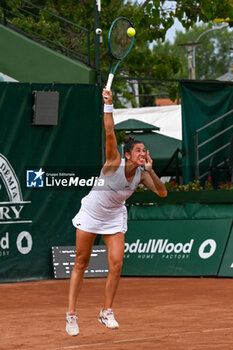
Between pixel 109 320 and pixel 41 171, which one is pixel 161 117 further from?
pixel 109 320

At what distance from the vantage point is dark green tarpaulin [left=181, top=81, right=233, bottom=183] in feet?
45.1

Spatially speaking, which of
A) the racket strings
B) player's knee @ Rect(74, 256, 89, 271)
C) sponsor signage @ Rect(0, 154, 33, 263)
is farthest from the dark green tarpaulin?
player's knee @ Rect(74, 256, 89, 271)

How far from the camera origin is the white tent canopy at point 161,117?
22.6m

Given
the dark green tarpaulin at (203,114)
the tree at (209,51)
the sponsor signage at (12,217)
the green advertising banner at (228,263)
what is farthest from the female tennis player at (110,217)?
the tree at (209,51)

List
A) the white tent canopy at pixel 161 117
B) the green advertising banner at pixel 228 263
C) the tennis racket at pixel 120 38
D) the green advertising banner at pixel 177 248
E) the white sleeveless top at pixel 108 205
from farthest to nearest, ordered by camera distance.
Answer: the white tent canopy at pixel 161 117
the green advertising banner at pixel 177 248
the green advertising banner at pixel 228 263
the tennis racket at pixel 120 38
the white sleeveless top at pixel 108 205

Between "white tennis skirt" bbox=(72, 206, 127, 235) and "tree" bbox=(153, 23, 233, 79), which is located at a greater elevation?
"white tennis skirt" bbox=(72, 206, 127, 235)

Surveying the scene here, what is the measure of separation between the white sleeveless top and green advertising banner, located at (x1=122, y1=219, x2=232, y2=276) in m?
4.99

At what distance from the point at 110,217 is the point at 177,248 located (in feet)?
16.7

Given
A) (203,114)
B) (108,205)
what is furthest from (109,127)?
(203,114)

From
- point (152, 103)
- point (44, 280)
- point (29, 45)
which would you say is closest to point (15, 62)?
point (29, 45)

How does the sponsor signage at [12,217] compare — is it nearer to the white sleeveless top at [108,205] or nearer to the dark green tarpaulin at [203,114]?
the dark green tarpaulin at [203,114]

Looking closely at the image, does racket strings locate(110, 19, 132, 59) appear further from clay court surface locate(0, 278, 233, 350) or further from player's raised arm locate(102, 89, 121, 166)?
clay court surface locate(0, 278, 233, 350)

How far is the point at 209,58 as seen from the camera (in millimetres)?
90062

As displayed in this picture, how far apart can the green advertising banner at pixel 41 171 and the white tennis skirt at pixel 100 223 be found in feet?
15.5
